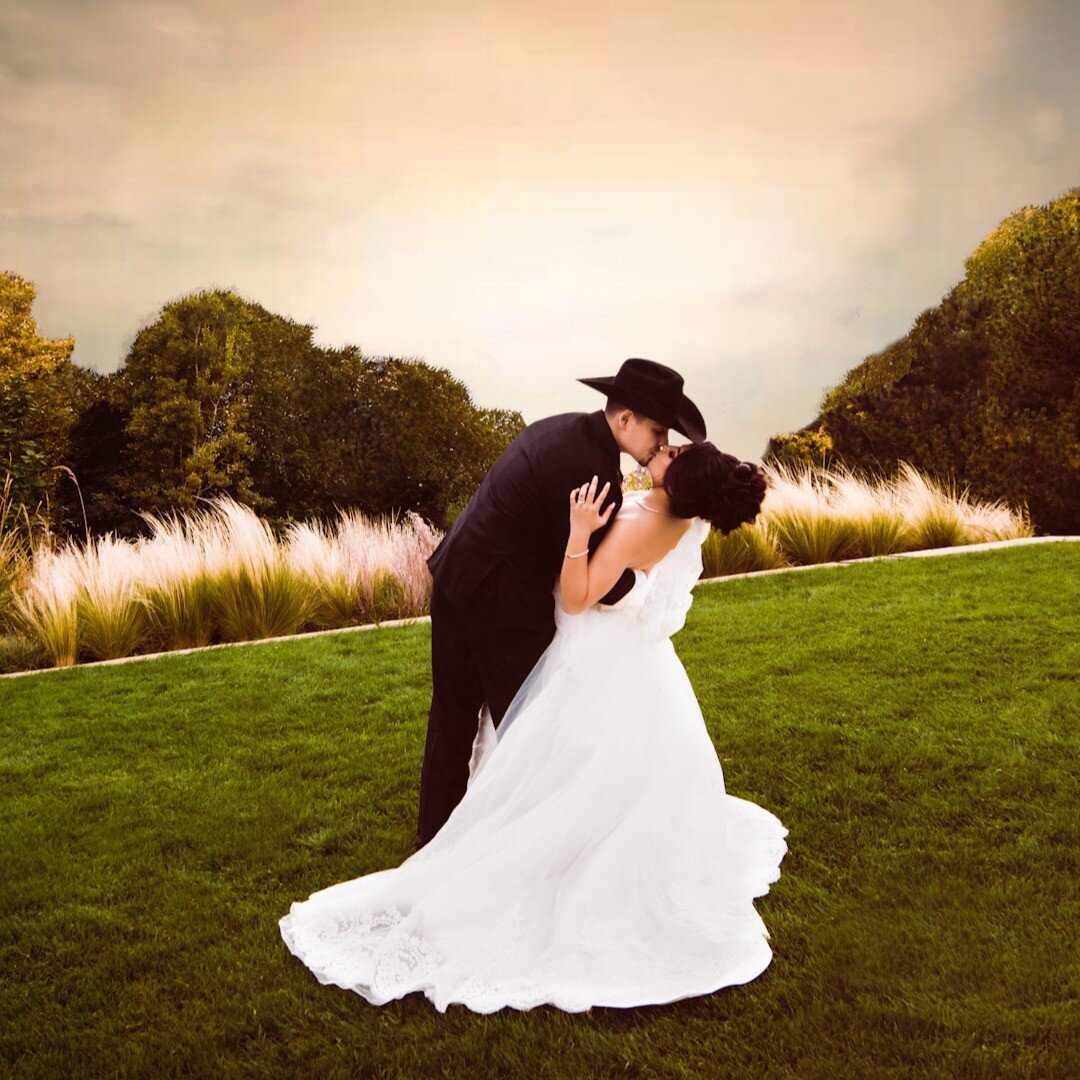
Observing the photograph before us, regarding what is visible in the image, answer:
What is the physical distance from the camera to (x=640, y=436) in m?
3.16

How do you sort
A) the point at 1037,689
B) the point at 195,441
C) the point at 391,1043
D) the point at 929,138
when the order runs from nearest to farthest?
the point at 391,1043
the point at 1037,689
the point at 929,138
the point at 195,441

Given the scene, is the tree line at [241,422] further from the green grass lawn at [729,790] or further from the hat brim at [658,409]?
the hat brim at [658,409]

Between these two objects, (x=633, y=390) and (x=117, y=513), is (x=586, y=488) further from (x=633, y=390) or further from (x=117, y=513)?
(x=117, y=513)

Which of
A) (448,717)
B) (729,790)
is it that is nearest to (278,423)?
(729,790)

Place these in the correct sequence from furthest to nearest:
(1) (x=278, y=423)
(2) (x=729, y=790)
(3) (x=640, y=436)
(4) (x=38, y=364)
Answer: (4) (x=38, y=364) < (1) (x=278, y=423) < (2) (x=729, y=790) < (3) (x=640, y=436)

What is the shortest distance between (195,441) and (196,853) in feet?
67.7

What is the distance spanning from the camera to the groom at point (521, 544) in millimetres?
3123

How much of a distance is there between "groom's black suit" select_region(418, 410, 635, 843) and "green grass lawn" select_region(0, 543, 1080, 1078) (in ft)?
3.58

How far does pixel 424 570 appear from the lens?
32.0 ft

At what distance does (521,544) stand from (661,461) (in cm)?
54

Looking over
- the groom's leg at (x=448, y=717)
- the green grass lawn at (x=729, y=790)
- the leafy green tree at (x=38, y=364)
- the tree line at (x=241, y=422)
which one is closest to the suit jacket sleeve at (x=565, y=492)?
the groom's leg at (x=448, y=717)

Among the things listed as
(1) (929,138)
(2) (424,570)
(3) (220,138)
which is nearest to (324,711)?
(2) (424,570)

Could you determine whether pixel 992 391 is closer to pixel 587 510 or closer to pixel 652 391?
pixel 652 391

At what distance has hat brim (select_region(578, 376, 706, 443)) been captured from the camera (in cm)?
306
